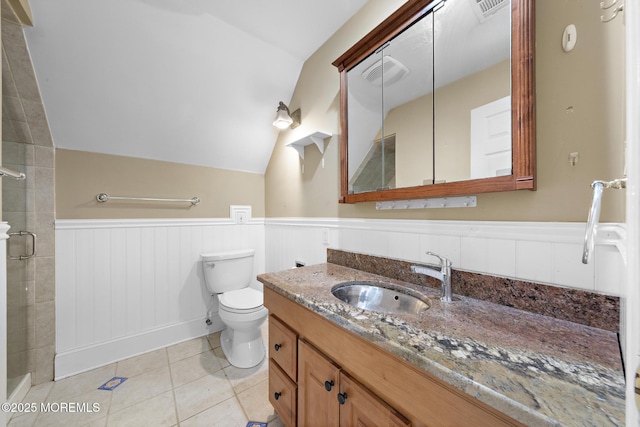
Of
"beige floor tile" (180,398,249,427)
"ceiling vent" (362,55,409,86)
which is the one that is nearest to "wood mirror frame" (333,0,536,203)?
"ceiling vent" (362,55,409,86)

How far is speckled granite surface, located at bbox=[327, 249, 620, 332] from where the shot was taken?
68cm

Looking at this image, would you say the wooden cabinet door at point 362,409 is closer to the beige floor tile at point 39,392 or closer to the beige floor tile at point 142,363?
the beige floor tile at point 142,363

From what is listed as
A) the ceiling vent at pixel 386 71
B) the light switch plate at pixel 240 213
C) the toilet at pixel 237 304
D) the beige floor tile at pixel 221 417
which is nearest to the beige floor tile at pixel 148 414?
the beige floor tile at pixel 221 417

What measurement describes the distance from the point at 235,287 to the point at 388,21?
2150 millimetres

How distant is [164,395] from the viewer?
148 cm

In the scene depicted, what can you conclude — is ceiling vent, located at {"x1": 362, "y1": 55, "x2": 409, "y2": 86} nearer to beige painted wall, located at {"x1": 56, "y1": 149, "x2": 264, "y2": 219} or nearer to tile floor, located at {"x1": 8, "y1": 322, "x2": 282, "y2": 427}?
beige painted wall, located at {"x1": 56, "y1": 149, "x2": 264, "y2": 219}

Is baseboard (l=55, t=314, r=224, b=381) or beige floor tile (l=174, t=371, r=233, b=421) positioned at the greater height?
baseboard (l=55, t=314, r=224, b=381)

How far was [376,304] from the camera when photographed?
1.16 meters

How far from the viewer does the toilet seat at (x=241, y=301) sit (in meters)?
1.70

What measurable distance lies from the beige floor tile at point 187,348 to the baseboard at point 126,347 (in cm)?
5

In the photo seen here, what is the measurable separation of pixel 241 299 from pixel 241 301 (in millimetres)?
39

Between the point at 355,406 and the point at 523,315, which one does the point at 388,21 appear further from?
the point at 355,406

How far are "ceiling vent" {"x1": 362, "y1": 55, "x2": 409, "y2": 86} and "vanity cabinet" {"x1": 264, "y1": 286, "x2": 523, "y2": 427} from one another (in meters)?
1.21

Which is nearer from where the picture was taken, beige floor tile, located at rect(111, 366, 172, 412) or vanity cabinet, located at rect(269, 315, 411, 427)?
vanity cabinet, located at rect(269, 315, 411, 427)
